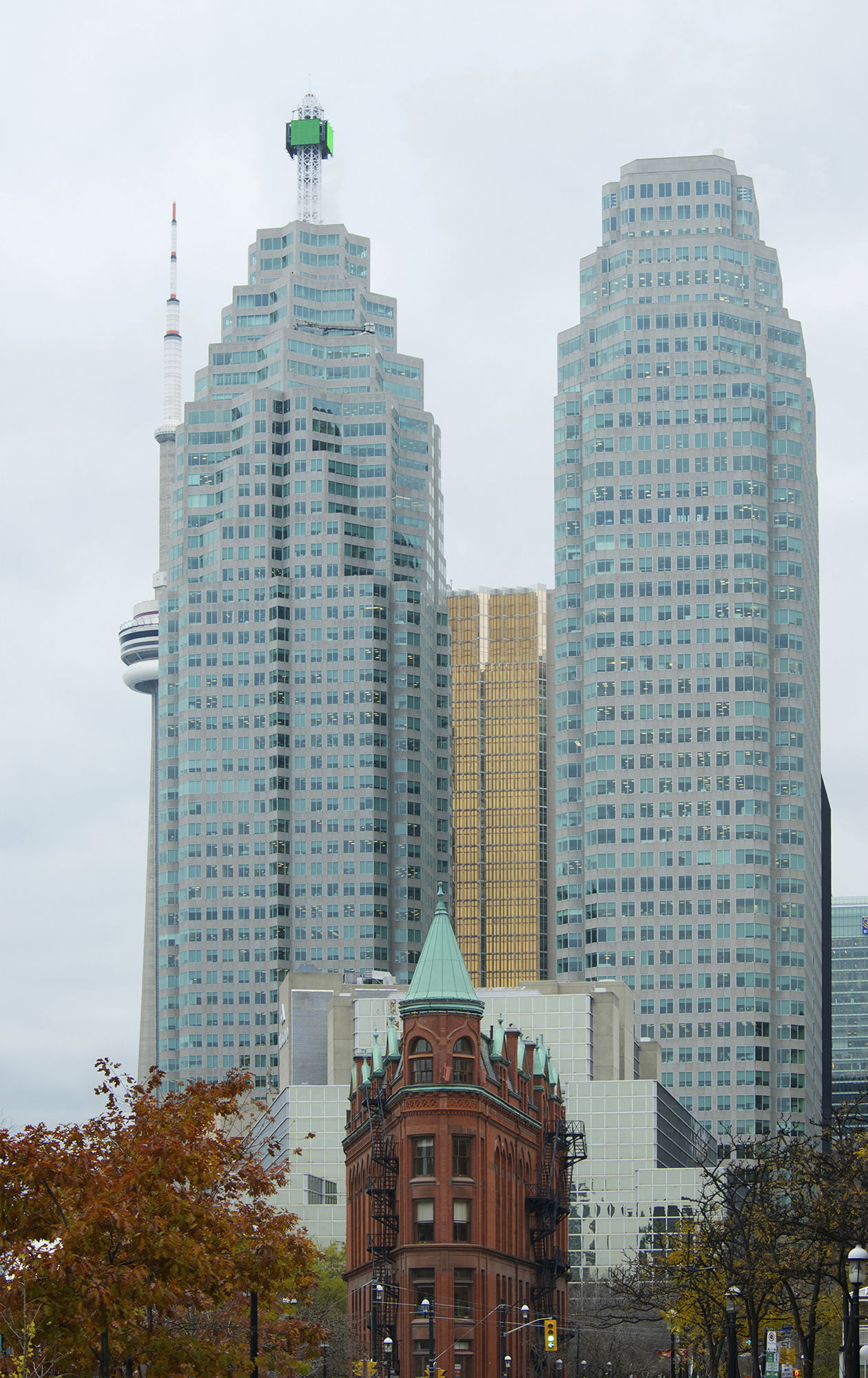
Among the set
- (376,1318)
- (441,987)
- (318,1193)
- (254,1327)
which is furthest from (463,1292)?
(318,1193)

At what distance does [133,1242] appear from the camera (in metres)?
49.1

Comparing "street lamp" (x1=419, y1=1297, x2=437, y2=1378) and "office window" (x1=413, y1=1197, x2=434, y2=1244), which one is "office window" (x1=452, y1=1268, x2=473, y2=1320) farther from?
"office window" (x1=413, y1=1197, x2=434, y2=1244)

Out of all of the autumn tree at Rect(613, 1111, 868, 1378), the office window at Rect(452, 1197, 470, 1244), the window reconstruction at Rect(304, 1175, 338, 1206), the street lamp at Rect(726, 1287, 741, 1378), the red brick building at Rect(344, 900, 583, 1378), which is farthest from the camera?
the window reconstruction at Rect(304, 1175, 338, 1206)

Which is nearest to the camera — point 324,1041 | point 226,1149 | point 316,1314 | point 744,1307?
point 226,1149

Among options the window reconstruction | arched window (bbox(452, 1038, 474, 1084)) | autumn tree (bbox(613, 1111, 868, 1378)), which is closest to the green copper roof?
arched window (bbox(452, 1038, 474, 1084))

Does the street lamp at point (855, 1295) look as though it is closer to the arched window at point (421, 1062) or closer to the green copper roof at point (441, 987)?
the arched window at point (421, 1062)

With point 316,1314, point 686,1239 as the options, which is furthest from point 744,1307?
point 316,1314

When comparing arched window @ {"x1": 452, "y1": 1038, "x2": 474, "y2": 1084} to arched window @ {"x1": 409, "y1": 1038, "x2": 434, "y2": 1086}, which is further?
arched window @ {"x1": 409, "y1": 1038, "x2": 434, "y2": 1086}

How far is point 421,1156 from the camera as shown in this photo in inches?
4508

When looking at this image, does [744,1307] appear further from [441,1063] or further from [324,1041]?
[324,1041]

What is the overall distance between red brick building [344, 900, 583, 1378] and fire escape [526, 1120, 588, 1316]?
457 cm

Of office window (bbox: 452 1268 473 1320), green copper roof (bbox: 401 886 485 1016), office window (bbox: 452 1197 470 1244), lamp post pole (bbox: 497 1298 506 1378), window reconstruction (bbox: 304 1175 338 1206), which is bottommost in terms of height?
lamp post pole (bbox: 497 1298 506 1378)

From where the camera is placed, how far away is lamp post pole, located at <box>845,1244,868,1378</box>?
54.5 m

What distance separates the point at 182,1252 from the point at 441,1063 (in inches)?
2577
